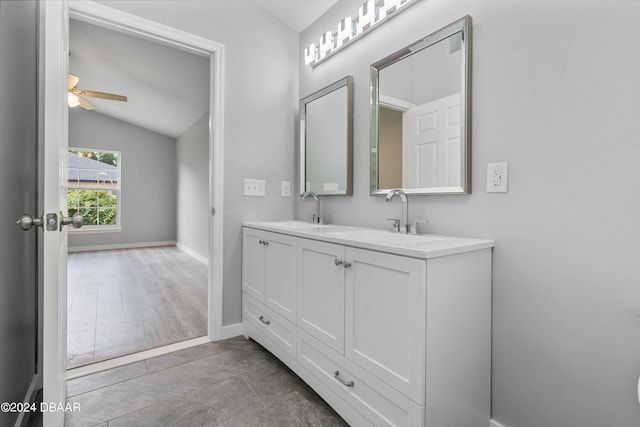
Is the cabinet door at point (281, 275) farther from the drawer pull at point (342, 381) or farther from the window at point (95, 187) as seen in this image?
the window at point (95, 187)

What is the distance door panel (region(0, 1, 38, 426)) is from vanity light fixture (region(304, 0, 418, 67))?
62.6 inches

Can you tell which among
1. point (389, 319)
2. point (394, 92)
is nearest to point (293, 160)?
point (394, 92)

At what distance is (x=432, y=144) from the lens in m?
1.54

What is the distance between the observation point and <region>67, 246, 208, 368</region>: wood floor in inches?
82.2

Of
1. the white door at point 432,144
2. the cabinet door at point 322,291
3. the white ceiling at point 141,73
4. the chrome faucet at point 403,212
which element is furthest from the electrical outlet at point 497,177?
the white ceiling at point 141,73

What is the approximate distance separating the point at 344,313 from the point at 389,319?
25 cm

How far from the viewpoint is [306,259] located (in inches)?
60.2

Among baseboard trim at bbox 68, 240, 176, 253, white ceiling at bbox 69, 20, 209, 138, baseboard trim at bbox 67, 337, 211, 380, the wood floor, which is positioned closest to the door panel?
baseboard trim at bbox 67, 337, 211, 380

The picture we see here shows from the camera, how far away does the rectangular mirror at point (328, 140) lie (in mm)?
2039

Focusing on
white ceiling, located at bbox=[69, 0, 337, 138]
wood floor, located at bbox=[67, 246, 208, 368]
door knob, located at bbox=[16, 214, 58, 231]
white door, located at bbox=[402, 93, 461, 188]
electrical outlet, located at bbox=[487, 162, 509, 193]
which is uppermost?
white ceiling, located at bbox=[69, 0, 337, 138]

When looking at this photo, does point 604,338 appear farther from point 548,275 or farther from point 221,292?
point 221,292

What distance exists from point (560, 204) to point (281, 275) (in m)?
1.30

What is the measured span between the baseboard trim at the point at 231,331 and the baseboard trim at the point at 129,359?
11 centimetres

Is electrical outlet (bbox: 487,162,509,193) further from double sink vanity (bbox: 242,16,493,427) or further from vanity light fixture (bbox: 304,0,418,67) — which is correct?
vanity light fixture (bbox: 304,0,418,67)
